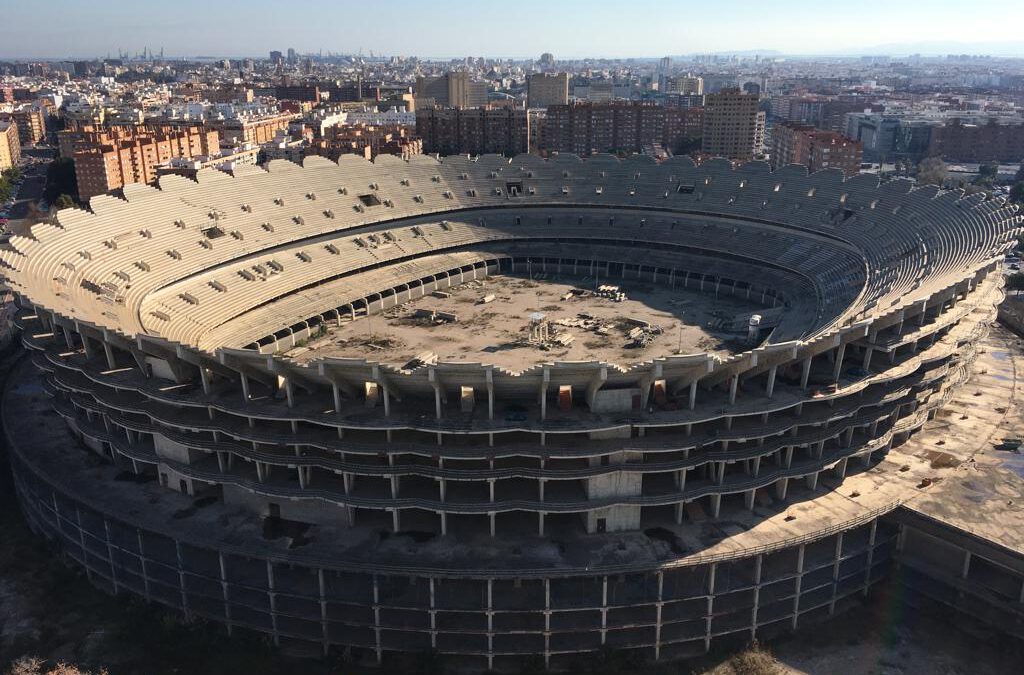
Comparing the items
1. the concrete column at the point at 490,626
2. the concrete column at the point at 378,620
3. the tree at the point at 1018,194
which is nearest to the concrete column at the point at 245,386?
the concrete column at the point at 378,620

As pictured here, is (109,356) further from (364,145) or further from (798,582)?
(364,145)

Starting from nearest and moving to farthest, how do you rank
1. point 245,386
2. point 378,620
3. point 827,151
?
1. point 378,620
2. point 245,386
3. point 827,151

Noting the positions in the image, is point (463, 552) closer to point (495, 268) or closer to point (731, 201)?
point (495, 268)

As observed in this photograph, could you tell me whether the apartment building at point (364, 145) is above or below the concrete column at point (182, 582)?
above

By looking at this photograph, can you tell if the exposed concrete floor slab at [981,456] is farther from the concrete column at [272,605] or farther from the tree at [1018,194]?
the tree at [1018,194]

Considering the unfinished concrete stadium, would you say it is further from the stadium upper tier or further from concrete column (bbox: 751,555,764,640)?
the stadium upper tier

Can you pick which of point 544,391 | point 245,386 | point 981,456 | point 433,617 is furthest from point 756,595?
point 245,386
